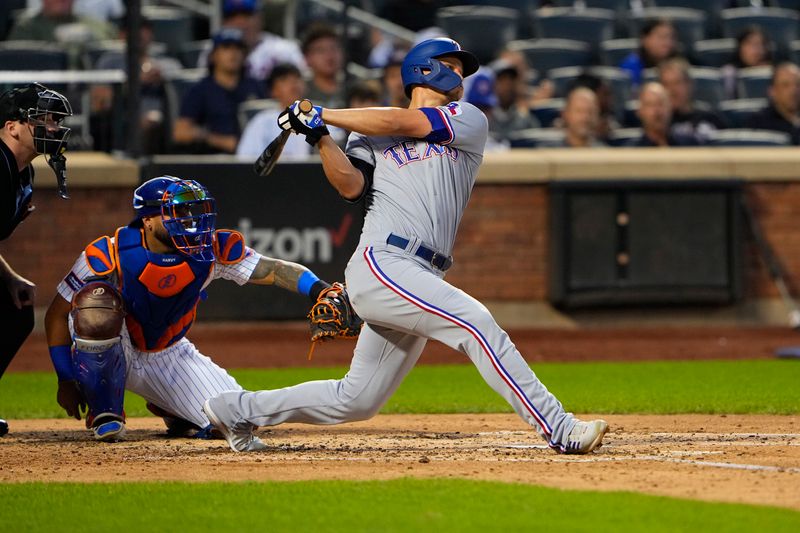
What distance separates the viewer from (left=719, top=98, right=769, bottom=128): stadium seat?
13.1 metres

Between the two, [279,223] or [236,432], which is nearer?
[236,432]

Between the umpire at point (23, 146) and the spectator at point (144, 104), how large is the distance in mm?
4705

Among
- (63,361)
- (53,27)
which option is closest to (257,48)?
(53,27)

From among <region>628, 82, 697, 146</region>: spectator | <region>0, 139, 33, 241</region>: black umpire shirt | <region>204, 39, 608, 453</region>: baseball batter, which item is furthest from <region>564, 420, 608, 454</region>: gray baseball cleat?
<region>628, 82, 697, 146</region>: spectator

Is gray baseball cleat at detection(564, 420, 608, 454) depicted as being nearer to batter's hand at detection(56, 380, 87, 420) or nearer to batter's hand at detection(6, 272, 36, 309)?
batter's hand at detection(56, 380, 87, 420)

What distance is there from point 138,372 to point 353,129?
1904 mm

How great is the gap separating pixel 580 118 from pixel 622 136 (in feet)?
2.40

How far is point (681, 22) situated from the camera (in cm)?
1439

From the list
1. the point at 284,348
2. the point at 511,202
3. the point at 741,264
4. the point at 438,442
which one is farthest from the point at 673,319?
the point at 438,442

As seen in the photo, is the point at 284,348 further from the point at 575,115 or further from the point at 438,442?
the point at 438,442

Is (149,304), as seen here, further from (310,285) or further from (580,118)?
(580,118)

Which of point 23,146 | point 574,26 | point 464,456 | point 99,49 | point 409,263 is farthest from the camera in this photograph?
point 574,26

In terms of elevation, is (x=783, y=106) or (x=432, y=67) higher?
(x=432, y=67)

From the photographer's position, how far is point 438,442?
6230mm
